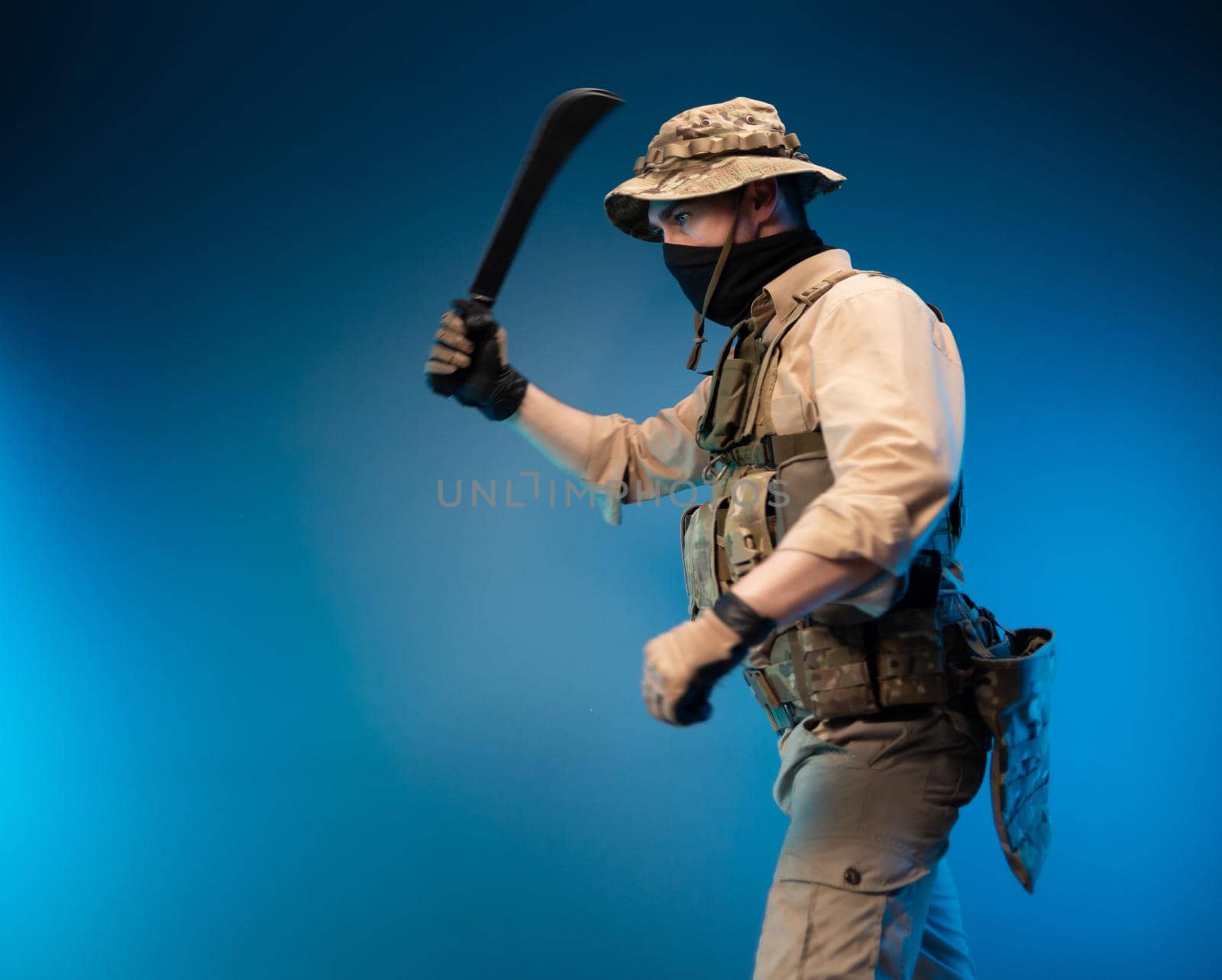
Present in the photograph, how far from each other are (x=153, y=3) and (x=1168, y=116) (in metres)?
1.95

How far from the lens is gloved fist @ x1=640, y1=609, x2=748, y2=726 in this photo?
104 cm

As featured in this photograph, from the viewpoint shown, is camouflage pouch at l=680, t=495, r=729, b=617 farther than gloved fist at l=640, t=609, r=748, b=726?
Yes

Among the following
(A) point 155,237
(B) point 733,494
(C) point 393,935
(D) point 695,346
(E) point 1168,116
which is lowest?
(C) point 393,935

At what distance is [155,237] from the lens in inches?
81.0

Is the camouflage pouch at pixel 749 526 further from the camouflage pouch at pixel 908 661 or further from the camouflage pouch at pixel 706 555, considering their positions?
the camouflage pouch at pixel 908 661

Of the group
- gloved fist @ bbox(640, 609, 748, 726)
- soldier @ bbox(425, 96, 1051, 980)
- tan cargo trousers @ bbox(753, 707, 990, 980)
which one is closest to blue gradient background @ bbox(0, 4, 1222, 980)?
soldier @ bbox(425, 96, 1051, 980)

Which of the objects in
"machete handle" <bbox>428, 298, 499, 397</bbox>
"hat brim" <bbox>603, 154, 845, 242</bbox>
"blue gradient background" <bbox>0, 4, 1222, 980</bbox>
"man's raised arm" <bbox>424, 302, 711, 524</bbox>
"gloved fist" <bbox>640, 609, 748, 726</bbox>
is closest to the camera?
"gloved fist" <bbox>640, 609, 748, 726</bbox>

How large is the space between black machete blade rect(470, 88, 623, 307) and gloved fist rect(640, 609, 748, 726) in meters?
0.67

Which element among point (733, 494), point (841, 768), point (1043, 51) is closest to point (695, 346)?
point (733, 494)

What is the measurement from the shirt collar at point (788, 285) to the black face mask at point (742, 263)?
0.02 m

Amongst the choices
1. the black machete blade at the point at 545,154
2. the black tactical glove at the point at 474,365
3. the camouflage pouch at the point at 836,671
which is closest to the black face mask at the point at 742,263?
the black machete blade at the point at 545,154

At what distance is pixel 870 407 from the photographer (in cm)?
114

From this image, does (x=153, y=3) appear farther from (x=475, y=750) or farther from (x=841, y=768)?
(x=841, y=768)

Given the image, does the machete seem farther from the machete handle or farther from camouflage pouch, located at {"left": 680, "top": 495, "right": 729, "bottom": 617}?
camouflage pouch, located at {"left": 680, "top": 495, "right": 729, "bottom": 617}
